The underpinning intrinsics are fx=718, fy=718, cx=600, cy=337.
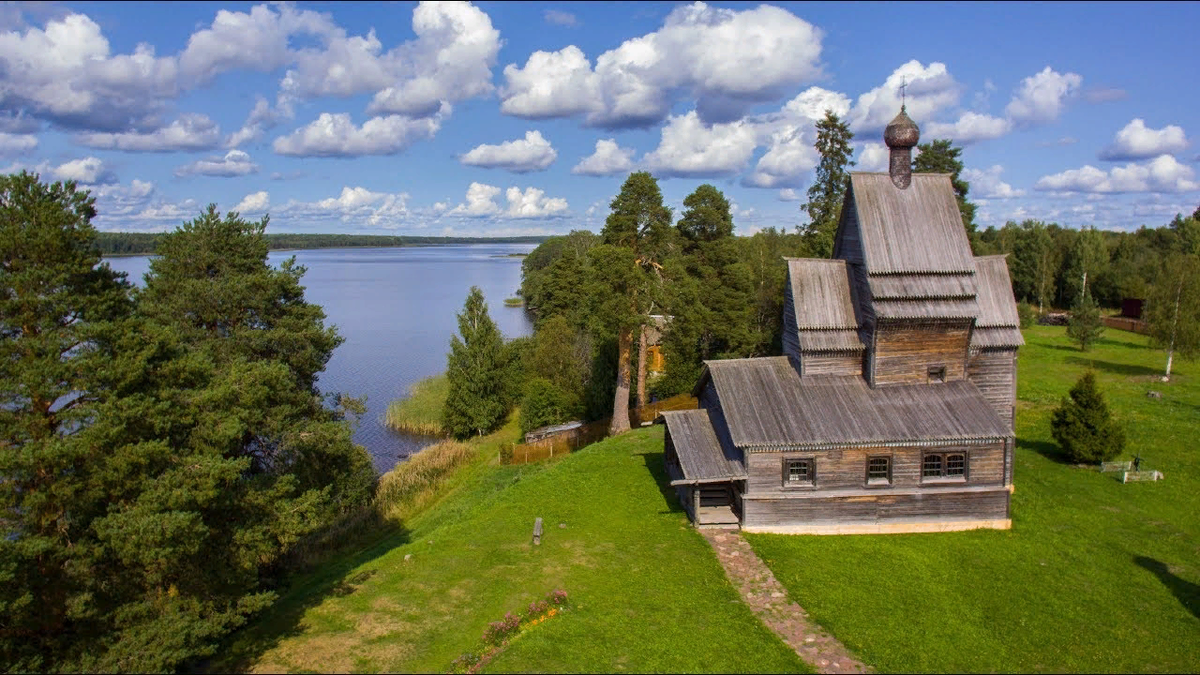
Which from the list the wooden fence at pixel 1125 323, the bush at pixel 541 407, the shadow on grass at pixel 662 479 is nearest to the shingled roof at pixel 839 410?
the shadow on grass at pixel 662 479

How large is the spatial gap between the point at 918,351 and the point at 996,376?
432cm

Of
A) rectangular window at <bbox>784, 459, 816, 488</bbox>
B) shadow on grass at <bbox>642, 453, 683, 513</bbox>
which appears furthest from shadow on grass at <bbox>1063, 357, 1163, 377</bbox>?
rectangular window at <bbox>784, 459, 816, 488</bbox>

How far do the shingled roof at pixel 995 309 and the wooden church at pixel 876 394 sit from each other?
5 cm

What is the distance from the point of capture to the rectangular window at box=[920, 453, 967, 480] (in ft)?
69.4

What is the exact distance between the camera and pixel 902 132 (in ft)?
79.6

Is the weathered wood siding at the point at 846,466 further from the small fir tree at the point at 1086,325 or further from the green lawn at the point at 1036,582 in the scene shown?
the small fir tree at the point at 1086,325

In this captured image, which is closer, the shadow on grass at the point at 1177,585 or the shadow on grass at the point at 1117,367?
the shadow on grass at the point at 1177,585

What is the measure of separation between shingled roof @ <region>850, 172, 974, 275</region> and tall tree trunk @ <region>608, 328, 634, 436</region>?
12.7 m

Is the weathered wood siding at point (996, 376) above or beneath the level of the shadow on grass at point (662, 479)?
above

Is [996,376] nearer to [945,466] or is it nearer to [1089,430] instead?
[945,466]

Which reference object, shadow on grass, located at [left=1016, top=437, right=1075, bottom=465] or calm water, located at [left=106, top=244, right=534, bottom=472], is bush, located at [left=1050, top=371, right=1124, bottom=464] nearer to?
shadow on grass, located at [left=1016, top=437, right=1075, bottom=465]

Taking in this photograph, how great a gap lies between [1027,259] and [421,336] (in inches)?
2663

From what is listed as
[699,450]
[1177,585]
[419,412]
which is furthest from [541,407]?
[1177,585]

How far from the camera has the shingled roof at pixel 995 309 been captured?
2450 centimetres
